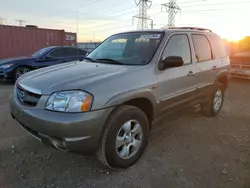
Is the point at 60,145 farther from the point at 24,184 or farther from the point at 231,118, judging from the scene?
the point at 231,118

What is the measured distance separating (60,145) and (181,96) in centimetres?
213

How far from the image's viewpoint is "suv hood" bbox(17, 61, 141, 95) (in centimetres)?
263

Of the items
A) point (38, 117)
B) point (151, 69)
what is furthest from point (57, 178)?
point (151, 69)

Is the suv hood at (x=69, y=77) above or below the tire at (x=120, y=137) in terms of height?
above

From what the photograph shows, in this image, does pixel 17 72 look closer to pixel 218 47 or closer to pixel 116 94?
pixel 218 47

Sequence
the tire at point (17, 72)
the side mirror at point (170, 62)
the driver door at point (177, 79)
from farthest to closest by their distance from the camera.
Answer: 1. the tire at point (17, 72)
2. the driver door at point (177, 79)
3. the side mirror at point (170, 62)

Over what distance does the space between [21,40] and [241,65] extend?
37.1ft

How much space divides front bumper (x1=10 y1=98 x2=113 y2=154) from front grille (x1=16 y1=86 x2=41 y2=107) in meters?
0.11

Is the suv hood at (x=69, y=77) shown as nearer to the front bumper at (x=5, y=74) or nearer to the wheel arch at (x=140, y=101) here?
the wheel arch at (x=140, y=101)

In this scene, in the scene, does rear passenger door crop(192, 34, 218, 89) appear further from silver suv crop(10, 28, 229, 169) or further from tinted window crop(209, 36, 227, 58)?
tinted window crop(209, 36, 227, 58)

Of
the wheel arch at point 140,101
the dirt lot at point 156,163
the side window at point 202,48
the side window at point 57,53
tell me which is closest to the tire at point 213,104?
the dirt lot at point 156,163

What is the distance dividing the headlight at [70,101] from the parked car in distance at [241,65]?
8622 millimetres

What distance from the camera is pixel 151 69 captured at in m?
3.20

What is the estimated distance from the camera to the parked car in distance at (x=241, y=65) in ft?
30.9
